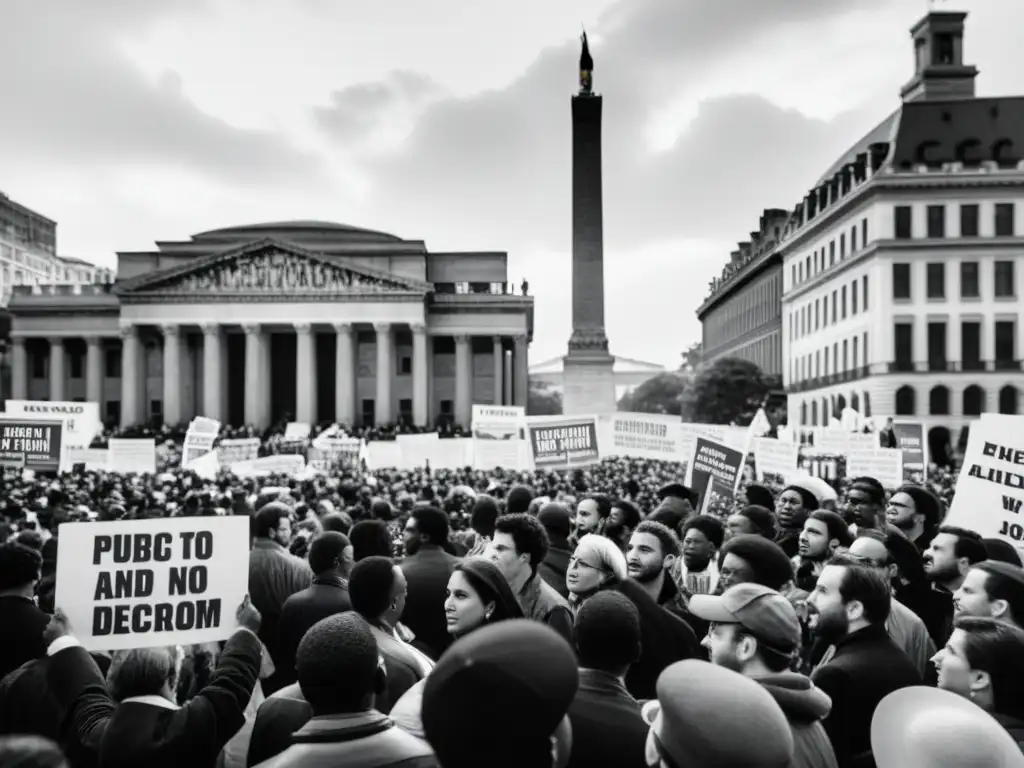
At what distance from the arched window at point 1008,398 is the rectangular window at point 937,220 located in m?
9.35

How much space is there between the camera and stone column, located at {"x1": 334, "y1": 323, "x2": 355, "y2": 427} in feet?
255

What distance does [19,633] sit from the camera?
5141 millimetres

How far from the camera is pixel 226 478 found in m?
28.7

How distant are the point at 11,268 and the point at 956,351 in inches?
3272

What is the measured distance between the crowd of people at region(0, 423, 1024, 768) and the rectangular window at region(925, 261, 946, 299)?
188 ft

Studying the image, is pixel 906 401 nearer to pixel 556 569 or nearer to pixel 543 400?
pixel 556 569

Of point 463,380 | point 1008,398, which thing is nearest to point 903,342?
point 1008,398

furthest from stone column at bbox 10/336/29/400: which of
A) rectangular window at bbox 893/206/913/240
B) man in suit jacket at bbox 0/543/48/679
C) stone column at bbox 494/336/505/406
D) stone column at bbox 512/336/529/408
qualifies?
man in suit jacket at bbox 0/543/48/679

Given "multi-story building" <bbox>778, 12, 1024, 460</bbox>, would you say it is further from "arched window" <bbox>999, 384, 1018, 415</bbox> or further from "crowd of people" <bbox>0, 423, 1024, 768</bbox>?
"crowd of people" <bbox>0, 423, 1024, 768</bbox>

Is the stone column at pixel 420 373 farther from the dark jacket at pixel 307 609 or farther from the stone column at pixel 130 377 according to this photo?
the dark jacket at pixel 307 609

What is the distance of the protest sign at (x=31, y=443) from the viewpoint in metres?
A: 17.0

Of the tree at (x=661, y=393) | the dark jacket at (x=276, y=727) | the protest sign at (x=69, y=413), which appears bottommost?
the dark jacket at (x=276, y=727)

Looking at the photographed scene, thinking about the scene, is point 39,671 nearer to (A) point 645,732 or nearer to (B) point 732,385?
(A) point 645,732

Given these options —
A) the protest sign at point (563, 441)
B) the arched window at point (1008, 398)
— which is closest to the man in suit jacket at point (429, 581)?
the protest sign at point (563, 441)
